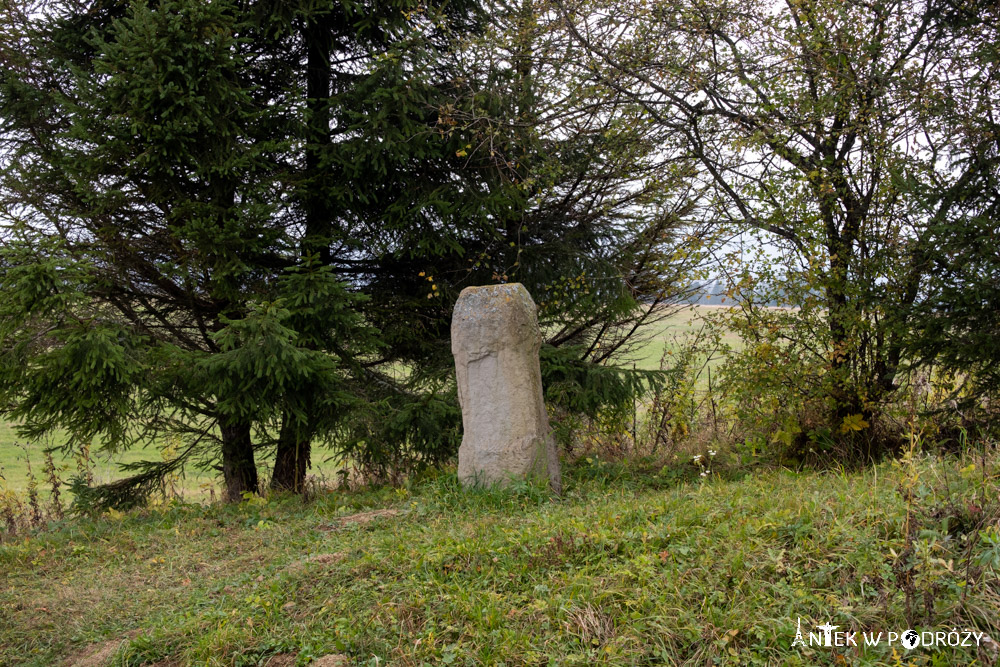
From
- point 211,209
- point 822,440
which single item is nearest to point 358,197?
point 211,209

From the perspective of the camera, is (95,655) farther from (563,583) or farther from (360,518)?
(563,583)

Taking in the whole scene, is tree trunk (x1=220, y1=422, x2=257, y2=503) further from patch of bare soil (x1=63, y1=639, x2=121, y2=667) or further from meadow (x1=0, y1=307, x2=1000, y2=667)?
patch of bare soil (x1=63, y1=639, x2=121, y2=667)

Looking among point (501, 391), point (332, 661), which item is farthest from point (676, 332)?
point (332, 661)

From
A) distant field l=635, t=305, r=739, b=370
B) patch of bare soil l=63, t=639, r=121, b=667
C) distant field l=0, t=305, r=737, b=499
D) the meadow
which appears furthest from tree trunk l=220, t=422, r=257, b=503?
distant field l=635, t=305, r=739, b=370

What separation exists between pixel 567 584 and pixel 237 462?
616cm

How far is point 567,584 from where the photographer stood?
4242 mm

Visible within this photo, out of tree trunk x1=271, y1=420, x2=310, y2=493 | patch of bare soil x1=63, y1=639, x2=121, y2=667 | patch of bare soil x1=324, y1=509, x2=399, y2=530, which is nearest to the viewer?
patch of bare soil x1=63, y1=639, x2=121, y2=667

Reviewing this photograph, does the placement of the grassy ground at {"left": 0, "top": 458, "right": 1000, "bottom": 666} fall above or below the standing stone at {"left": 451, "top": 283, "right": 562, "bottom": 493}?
below

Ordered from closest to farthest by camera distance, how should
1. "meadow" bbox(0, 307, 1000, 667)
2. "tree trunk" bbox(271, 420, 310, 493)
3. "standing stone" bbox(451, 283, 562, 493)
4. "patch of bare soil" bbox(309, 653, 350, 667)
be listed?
1. "meadow" bbox(0, 307, 1000, 667)
2. "patch of bare soil" bbox(309, 653, 350, 667)
3. "standing stone" bbox(451, 283, 562, 493)
4. "tree trunk" bbox(271, 420, 310, 493)

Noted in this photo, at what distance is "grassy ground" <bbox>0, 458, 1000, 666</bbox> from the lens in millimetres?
3549

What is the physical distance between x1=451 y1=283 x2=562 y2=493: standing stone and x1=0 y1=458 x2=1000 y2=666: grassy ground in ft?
1.62

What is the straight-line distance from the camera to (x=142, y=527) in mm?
7379

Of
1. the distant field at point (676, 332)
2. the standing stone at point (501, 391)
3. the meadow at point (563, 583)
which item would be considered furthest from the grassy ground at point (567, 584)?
the distant field at point (676, 332)

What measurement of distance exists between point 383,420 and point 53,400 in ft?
10.7
